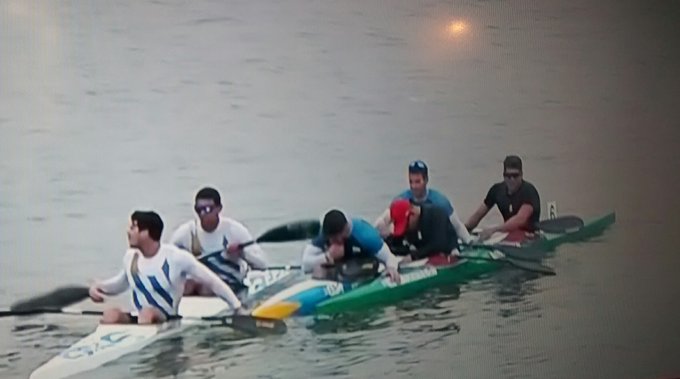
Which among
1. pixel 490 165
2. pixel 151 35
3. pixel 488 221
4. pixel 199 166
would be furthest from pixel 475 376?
pixel 151 35

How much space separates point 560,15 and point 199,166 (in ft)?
3.96

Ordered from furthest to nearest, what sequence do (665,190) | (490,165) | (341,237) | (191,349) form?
(665,190), (490,165), (341,237), (191,349)

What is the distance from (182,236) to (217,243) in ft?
0.31

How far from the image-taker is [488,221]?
2.40 m

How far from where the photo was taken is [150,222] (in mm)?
2121

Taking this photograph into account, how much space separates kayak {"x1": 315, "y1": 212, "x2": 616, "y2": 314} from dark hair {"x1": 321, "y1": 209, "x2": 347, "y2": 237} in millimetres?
176

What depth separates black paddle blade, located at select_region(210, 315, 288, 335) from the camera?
7.06 ft

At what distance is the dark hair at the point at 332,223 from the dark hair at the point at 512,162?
537mm

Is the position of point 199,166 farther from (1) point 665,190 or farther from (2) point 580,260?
(1) point 665,190

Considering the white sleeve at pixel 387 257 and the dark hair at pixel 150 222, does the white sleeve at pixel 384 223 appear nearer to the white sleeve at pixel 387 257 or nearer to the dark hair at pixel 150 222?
the white sleeve at pixel 387 257

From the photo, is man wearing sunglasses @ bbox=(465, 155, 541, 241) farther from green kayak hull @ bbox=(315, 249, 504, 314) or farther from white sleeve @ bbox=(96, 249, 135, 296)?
white sleeve @ bbox=(96, 249, 135, 296)

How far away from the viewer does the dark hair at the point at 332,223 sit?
7.37 ft

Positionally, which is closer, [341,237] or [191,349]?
[191,349]

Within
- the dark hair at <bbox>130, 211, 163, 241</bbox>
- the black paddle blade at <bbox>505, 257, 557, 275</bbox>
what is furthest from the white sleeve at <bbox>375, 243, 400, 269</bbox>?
the dark hair at <bbox>130, 211, 163, 241</bbox>
